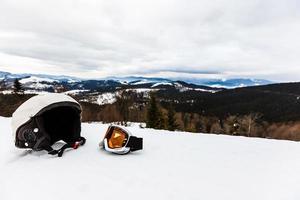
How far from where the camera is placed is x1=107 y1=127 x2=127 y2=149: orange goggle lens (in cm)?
397

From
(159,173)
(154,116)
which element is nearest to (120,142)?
(159,173)

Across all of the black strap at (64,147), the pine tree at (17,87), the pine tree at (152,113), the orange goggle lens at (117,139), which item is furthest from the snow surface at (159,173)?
the pine tree at (17,87)

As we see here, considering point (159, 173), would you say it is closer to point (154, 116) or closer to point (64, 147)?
point (64, 147)

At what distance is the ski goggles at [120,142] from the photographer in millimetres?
3918

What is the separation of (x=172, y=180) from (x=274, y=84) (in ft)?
517

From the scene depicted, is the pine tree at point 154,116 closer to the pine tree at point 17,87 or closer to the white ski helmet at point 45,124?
the pine tree at point 17,87

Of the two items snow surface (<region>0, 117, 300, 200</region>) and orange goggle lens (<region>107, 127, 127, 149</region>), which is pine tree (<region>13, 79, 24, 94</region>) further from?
orange goggle lens (<region>107, 127, 127, 149</region>)

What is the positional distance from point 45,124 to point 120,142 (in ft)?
4.41

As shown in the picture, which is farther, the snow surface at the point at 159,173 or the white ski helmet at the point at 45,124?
the white ski helmet at the point at 45,124

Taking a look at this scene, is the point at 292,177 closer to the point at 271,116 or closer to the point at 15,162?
the point at 15,162

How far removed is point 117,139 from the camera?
13.2 feet

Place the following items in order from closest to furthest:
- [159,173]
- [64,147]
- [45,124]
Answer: [159,173]
[64,147]
[45,124]

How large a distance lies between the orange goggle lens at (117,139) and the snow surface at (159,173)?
19 cm

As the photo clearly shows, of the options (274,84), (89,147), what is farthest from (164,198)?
(274,84)
